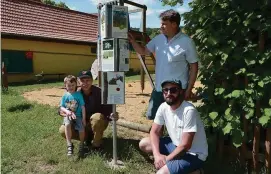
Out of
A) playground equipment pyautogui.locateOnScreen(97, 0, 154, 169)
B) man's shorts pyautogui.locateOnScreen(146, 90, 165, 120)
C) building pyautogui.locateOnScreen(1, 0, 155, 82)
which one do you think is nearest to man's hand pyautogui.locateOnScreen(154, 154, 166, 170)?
man's shorts pyautogui.locateOnScreen(146, 90, 165, 120)

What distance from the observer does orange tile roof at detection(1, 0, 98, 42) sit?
18.8 m

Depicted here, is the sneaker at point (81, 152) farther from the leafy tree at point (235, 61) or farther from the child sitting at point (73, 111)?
the leafy tree at point (235, 61)

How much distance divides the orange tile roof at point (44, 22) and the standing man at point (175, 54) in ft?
49.9

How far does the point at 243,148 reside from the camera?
3.94m

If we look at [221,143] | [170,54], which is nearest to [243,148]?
[221,143]

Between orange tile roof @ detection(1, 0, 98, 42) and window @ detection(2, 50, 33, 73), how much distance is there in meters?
1.09

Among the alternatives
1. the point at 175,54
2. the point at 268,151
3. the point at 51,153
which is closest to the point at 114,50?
the point at 175,54

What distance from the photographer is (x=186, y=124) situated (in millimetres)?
3209

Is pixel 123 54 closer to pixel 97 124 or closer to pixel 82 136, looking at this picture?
pixel 97 124

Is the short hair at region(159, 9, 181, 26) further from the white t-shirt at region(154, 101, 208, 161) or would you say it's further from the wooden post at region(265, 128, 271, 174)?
the wooden post at region(265, 128, 271, 174)

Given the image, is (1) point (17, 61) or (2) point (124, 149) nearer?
(2) point (124, 149)

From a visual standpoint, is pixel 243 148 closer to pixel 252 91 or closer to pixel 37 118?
pixel 252 91

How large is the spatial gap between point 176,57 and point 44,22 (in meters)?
18.7

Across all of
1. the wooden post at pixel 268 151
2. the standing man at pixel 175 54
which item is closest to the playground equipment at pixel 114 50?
the standing man at pixel 175 54
